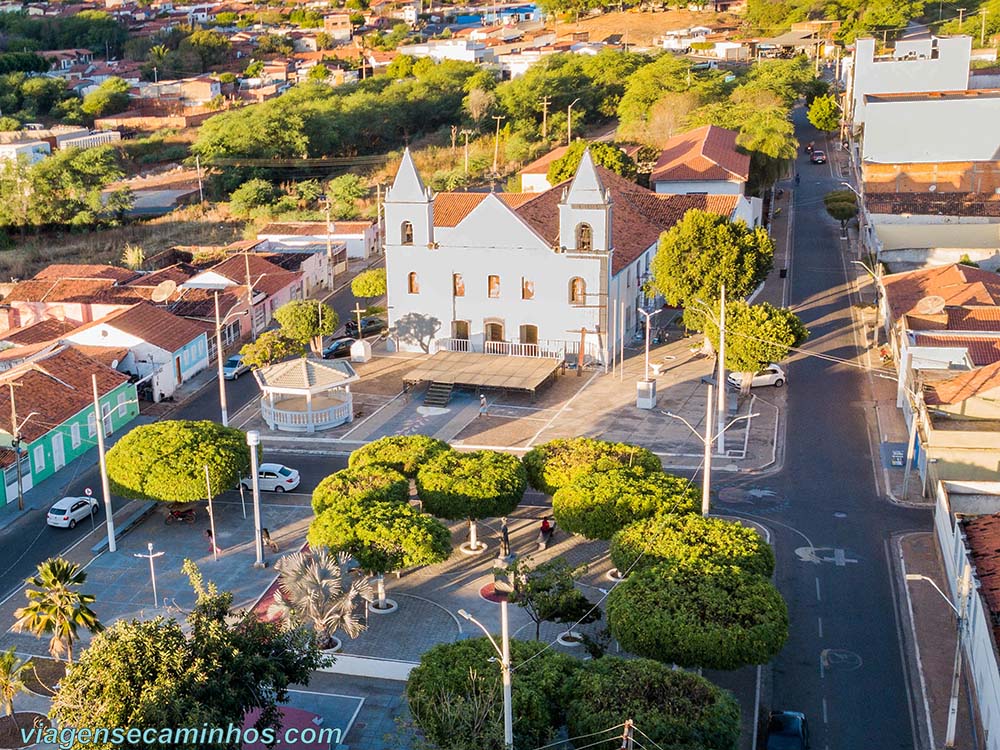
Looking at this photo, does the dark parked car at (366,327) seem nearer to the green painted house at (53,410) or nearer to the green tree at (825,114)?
the green painted house at (53,410)

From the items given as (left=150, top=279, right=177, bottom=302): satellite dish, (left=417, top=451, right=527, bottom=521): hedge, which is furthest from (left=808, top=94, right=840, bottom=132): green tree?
(left=417, top=451, right=527, bottom=521): hedge

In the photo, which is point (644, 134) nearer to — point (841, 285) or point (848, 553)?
point (841, 285)

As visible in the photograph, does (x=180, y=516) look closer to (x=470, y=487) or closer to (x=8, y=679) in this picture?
(x=470, y=487)

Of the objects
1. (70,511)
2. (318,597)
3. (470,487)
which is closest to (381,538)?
(318,597)

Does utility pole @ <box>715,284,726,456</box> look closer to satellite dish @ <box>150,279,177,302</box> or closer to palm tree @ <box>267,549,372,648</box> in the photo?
palm tree @ <box>267,549,372,648</box>

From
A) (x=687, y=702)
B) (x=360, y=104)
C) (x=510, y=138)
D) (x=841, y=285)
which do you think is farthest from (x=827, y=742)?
(x=360, y=104)

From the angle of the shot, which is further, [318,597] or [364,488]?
[364,488]
